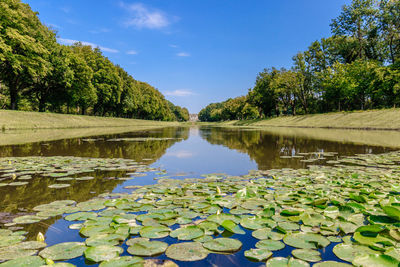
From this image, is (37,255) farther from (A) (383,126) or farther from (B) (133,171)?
(A) (383,126)

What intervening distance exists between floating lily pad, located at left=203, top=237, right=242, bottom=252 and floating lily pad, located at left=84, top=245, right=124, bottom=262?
2.58 feet

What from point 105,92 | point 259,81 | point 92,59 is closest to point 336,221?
point 105,92

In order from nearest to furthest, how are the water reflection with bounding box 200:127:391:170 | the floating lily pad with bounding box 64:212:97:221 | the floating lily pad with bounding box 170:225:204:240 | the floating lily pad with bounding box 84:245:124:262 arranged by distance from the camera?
1. the floating lily pad with bounding box 84:245:124:262
2. the floating lily pad with bounding box 170:225:204:240
3. the floating lily pad with bounding box 64:212:97:221
4. the water reflection with bounding box 200:127:391:170

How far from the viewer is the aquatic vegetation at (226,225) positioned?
6.22 feet

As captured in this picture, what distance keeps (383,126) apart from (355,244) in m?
30.7

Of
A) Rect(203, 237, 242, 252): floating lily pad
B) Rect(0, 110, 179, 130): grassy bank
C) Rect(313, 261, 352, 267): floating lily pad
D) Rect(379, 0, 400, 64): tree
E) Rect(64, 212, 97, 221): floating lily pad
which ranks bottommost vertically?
Rect(64, 212, 97, 221): floating lily pad

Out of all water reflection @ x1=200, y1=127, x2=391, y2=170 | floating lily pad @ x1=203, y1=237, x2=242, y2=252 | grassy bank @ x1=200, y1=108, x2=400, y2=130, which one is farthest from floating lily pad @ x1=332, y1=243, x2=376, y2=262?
grassy bank @ x1=200, y1=108, x2=400, y2=130

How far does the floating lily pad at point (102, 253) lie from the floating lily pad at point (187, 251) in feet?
1.44

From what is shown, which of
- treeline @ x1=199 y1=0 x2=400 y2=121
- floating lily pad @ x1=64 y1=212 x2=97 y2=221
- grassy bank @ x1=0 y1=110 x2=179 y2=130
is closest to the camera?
floating lily pad @ x1=64 y1=212 x2=97 y2=221

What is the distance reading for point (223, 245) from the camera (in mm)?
2053

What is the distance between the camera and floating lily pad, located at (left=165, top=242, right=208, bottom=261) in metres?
1.87

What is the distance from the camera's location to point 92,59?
A: 1650 inches

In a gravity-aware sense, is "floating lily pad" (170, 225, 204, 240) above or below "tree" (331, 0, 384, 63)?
below

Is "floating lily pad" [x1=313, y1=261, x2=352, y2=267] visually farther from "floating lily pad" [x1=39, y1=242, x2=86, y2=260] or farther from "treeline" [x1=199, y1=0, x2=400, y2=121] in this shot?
"treeline" [x1=199, y1=0, x2=400, y2=121]
